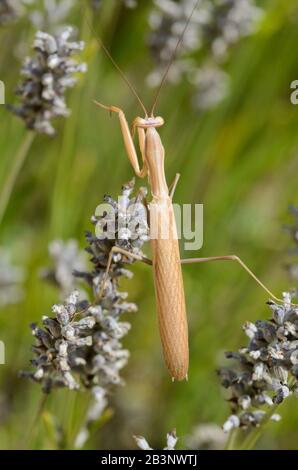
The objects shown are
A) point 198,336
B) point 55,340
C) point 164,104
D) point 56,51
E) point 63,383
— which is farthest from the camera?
point 164,104

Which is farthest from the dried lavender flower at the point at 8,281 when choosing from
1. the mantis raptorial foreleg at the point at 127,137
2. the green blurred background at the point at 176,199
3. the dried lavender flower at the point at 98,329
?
the dried lavender flower at the point at 98,329

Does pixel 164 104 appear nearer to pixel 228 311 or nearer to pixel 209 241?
pixel 209 241

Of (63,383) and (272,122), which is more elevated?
(272,122)

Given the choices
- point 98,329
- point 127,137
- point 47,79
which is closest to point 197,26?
point 127,137

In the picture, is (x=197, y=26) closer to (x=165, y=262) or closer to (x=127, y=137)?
(x=127, y=137)

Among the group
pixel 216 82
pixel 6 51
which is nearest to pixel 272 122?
pixel 216 82
